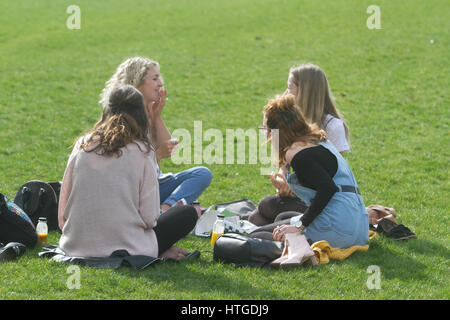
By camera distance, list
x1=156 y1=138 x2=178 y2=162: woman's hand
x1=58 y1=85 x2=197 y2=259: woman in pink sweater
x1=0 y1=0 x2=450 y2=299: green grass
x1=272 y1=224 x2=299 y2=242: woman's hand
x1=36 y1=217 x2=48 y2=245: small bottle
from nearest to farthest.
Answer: x1=0 y1=0 x2=450 y2=299: green grass, x1=58 y1=85 x2=197 y2=259: woman in pink sweater, x1=272 y1=224 x2=299 y2=242: woman's hand, x1=36 y1=217 x2=48 y2=245: small bottle, x1=156 y1=138 x2=178 y2=162: woman's hand

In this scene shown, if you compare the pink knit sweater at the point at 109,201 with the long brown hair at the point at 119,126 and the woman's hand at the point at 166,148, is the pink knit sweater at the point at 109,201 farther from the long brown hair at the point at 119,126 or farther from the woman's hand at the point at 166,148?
the woman's hand at the point at 166,148

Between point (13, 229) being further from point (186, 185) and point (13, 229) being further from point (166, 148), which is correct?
point (186, 185)

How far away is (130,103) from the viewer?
5699mm

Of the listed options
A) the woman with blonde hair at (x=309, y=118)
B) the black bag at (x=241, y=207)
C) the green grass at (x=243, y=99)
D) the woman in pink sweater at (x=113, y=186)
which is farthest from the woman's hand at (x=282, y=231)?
the black bag at (x=241, y=207)

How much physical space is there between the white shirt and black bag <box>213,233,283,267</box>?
1.63 metres

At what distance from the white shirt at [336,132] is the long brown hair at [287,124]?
1.15 m

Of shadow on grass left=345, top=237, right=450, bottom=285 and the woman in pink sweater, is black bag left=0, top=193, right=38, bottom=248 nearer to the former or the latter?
the woman in pink sweater

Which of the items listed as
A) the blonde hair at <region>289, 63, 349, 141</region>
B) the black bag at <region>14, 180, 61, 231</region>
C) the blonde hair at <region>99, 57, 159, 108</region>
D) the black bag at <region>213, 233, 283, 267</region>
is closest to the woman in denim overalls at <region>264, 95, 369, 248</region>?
the black bag at <region>213, 233, 283, 267</region>

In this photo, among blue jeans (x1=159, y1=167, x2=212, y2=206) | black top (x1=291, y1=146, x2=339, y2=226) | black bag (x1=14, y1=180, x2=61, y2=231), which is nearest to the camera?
black top (x1=291, y1=146, x2=339, y2=226)

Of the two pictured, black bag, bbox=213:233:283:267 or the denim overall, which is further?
the denim overall

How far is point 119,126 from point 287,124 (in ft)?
4.80

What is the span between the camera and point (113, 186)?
18.4ft

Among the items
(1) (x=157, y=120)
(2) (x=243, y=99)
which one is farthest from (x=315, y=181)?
(2) (x=243, y=99)

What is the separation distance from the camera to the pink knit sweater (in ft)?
18.4
